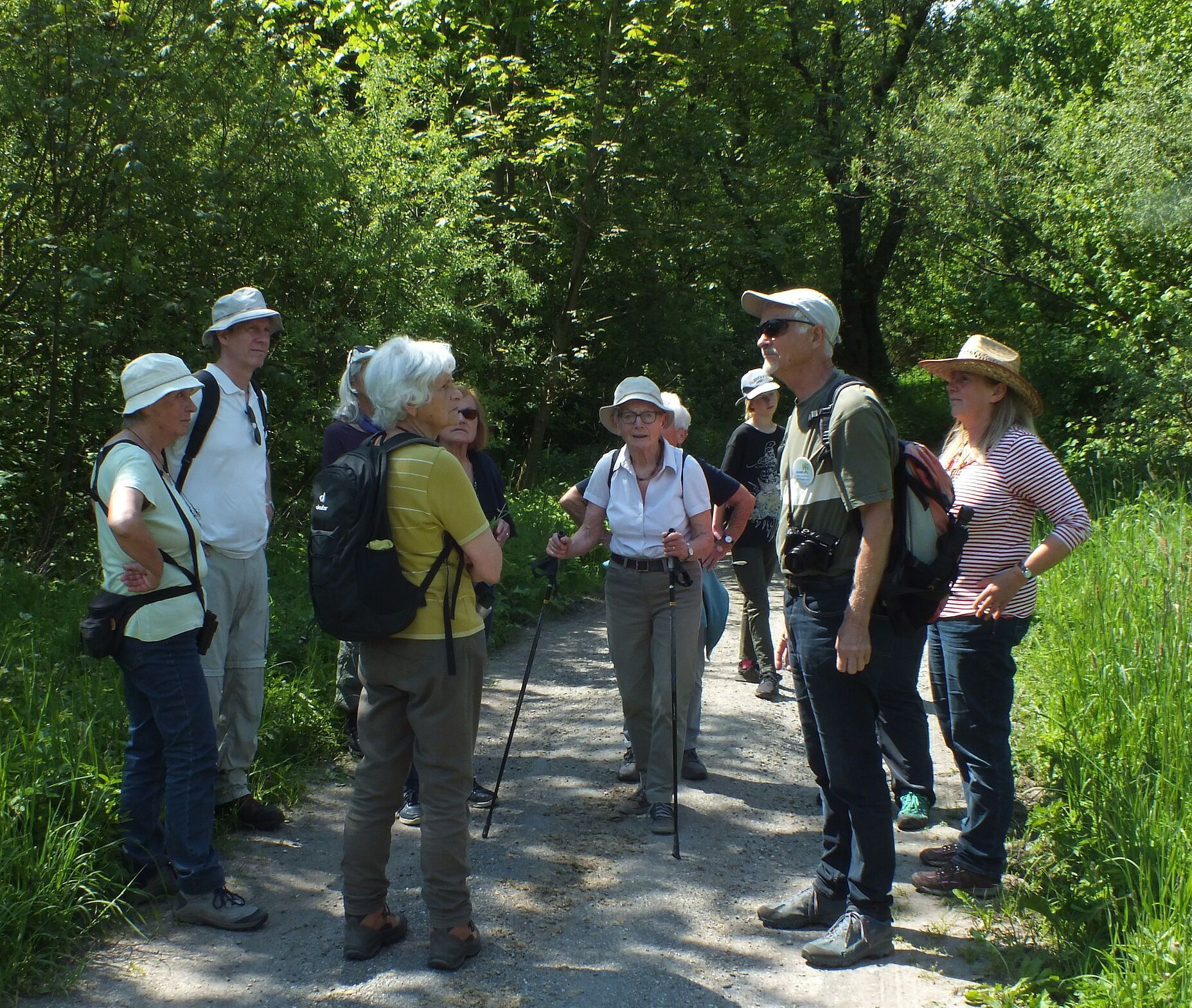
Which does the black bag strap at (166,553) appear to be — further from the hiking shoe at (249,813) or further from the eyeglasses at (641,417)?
the eyeglasses at (641,417)

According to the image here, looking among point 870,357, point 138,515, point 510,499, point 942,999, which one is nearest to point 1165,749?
point 942,999

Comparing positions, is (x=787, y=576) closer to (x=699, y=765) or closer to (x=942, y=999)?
(x=942, y=999)

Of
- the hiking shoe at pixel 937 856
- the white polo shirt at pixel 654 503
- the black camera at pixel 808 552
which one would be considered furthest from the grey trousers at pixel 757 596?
the black camera at pixel 808 552

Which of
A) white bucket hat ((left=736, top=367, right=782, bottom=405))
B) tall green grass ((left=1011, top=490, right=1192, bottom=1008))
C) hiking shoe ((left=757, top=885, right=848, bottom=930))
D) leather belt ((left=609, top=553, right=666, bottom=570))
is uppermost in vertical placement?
white bucket hat ((left=736, top=367, right=782, bottom=405))

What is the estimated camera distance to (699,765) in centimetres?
571

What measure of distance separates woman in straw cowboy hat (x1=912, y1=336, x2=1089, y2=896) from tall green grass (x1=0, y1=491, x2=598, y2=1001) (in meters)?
2.98

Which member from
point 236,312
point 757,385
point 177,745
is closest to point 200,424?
point 236,312

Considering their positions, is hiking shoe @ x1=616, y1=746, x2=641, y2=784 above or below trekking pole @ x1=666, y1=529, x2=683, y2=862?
below

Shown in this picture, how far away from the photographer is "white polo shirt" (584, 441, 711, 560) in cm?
516

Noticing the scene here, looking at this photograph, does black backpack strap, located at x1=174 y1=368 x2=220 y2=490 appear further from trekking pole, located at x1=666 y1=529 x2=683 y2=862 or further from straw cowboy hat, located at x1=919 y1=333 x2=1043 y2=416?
straw cowboy hat, located at x1=919 y1=333 x2=1043 y2=416

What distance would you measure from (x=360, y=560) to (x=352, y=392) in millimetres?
1803

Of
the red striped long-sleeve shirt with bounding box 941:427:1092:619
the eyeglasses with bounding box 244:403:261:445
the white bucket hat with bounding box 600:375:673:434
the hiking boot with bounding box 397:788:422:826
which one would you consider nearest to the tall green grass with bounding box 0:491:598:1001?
the hiking boot with bounding box 397:788:422:826

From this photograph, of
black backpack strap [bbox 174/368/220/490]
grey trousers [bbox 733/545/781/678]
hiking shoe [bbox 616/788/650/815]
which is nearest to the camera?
black backpack strap [bbox 174/368/220/490]

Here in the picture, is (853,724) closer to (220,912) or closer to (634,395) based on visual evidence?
(634,395)
